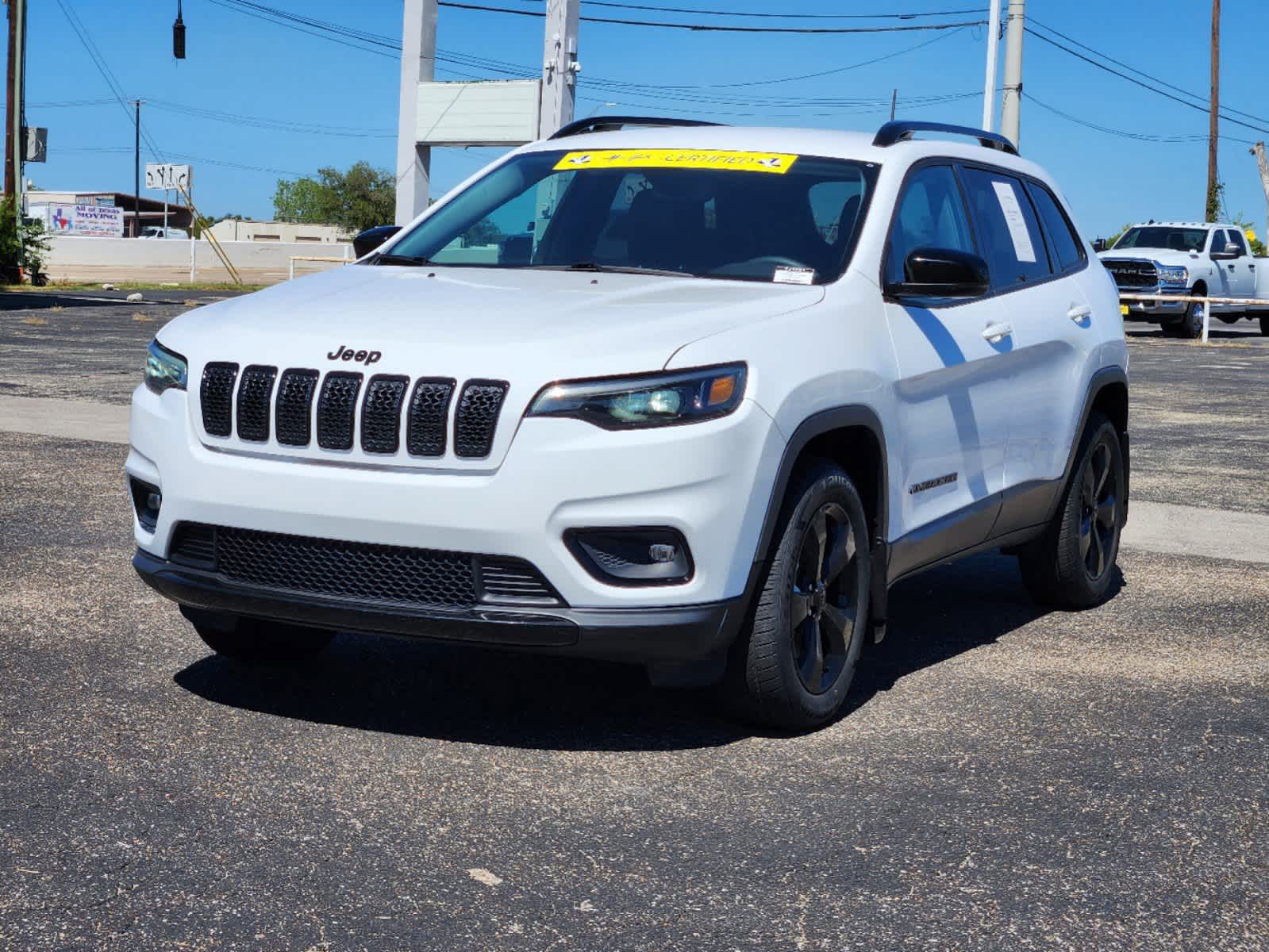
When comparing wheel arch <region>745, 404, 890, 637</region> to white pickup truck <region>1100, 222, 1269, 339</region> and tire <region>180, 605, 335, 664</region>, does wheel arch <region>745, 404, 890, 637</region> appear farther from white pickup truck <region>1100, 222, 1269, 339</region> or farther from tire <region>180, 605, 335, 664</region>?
white pickup truck <region>1100, 222, 1269, 339</region>

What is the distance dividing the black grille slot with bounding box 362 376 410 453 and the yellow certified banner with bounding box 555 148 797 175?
1.90 metres

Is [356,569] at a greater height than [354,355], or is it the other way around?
[354,355]

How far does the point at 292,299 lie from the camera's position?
495 cm

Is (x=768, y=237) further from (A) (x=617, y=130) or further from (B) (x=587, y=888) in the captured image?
(B) (x=587, y=888)

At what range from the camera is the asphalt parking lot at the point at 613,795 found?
354cm

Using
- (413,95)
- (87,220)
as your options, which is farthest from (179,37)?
(87,220)

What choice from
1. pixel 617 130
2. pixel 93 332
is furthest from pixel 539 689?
pixel 93 332

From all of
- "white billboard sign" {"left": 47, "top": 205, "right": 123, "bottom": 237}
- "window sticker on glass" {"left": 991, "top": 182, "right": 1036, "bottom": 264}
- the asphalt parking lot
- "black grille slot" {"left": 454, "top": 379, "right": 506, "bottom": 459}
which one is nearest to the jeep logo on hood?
"black grille slot" {"left": 454, "top": 379, "right": 506, "bottom": 459}

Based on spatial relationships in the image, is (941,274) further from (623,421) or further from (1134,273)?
(1134,273)

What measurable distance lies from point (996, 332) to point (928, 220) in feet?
1.55

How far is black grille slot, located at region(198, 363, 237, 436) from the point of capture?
4570 millimetres

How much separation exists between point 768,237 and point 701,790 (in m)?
1.94

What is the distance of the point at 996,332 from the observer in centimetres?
602

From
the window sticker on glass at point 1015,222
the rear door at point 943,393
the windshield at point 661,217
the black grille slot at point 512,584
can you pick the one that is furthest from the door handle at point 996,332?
the black grille slot at point 512,584
